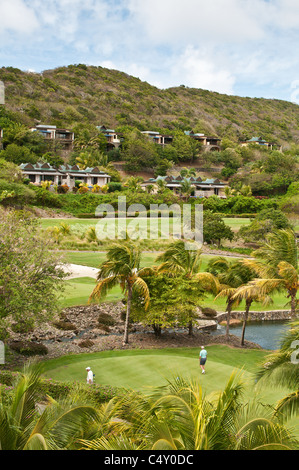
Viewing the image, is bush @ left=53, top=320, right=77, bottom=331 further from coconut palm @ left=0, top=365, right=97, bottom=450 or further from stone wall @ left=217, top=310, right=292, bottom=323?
coconut palm @ left=0, top=365, right=97, bottom=450

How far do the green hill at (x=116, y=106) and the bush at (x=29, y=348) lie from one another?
87783mm

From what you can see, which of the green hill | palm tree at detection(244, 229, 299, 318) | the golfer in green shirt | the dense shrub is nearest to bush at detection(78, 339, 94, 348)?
the golfer in green shirt

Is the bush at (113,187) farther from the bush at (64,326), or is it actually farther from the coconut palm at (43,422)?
the coconut palm at (43,422)

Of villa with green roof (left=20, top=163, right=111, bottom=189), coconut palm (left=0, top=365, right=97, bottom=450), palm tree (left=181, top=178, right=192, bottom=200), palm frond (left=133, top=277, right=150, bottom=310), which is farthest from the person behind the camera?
palm tree (left=181, top=178, right=192, bottom=200)

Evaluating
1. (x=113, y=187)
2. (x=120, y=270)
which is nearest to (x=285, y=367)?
(x=120, y=270)

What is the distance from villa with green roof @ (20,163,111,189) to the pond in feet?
161

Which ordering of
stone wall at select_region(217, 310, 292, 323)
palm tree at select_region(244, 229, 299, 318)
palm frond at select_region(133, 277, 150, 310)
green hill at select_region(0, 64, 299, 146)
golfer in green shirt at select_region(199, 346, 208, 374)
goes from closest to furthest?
golfer in green shirt at select_region(199, 346, 208, 374)
palm tree at select_region(244, 229, 299, 318)
palm frond at select_region(133, 277, 150, 310)
stone wall at select_region(217, 310, 292, 323)
green hill at select_region(0, 64, 299, 146)

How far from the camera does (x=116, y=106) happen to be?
14112cm

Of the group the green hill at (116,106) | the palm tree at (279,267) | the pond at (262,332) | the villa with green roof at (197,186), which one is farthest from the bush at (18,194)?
the green hill at (116,106)

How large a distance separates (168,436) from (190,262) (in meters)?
17.6

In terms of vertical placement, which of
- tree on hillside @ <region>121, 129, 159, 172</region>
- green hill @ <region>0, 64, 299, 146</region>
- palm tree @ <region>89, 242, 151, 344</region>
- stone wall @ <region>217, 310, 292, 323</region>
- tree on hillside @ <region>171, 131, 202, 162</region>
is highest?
green hill @ <region>0, 64, 299, 146</region>

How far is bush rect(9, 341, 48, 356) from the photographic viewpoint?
61.6 ft

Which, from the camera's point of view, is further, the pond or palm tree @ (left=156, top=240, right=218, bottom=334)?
the pond

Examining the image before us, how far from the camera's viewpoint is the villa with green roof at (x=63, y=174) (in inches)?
2756
